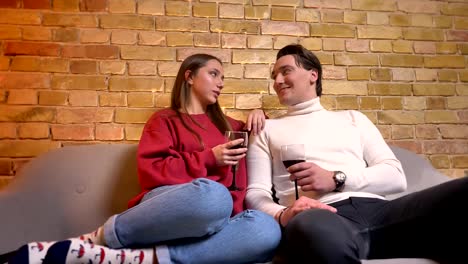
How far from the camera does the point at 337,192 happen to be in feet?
4.71

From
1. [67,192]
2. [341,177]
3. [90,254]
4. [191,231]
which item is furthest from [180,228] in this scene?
[67,192]

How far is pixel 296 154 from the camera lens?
1.31m

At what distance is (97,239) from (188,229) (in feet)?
0.95

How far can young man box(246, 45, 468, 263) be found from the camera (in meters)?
1.06

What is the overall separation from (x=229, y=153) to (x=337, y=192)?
1.34 feet

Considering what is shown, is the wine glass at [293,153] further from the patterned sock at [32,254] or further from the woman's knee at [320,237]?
the patterned sock at [32,254]

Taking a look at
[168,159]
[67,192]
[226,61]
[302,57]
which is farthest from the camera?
[226,61]

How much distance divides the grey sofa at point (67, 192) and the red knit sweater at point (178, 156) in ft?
0.64

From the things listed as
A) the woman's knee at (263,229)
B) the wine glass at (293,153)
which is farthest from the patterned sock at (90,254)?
Answer: the wine glass at (293,153)

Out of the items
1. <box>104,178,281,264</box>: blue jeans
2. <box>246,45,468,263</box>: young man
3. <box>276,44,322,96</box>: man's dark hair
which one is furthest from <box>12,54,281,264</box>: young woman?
<box>276,44,322,96</box>: man's dark hair

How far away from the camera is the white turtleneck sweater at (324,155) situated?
4.76 feet

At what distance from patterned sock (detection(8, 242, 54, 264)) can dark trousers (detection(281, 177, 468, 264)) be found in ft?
2.14

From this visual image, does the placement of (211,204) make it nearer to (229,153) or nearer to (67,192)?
(229,153)

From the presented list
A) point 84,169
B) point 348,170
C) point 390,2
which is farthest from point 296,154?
point 390,2
